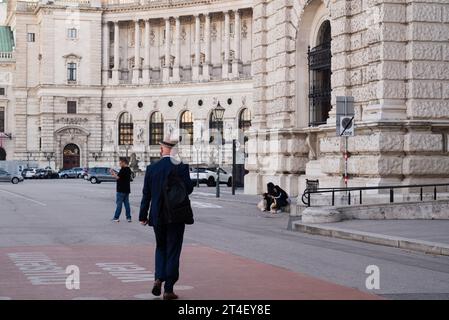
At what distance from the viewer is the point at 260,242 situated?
21.4 metres

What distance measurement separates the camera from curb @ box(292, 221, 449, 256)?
1908 cm

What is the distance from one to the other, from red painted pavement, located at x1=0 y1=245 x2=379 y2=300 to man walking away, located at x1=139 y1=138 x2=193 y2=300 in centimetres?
38

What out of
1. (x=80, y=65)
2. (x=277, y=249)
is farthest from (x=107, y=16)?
(x=277, y=249)

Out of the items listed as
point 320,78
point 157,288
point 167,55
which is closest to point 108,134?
point 167,55

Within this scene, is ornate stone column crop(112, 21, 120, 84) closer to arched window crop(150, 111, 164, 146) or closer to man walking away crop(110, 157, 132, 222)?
arched window crop(150, 111, 164, 146)

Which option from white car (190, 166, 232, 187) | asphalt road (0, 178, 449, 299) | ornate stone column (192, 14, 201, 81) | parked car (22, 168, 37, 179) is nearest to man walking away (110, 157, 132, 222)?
asphalt road (0, 178, 449, 299)

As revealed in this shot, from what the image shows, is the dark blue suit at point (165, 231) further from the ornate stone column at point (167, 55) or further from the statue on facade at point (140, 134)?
the statue on facade at point (140, 134)

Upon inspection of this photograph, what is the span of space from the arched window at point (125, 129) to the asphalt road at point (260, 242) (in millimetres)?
76546

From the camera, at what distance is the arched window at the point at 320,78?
3741 centimetres

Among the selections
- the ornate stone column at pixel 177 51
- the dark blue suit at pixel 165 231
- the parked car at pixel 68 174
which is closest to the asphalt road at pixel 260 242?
the dark blue suit at pixel 165 231

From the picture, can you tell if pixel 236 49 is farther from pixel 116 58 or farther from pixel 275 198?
pixel 275 198

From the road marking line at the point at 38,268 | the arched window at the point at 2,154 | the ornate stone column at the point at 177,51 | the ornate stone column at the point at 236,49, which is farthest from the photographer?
the arched window at the point at 2,154

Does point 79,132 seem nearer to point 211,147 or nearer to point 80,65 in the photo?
point 80,65

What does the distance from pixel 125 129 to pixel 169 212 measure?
331ft
